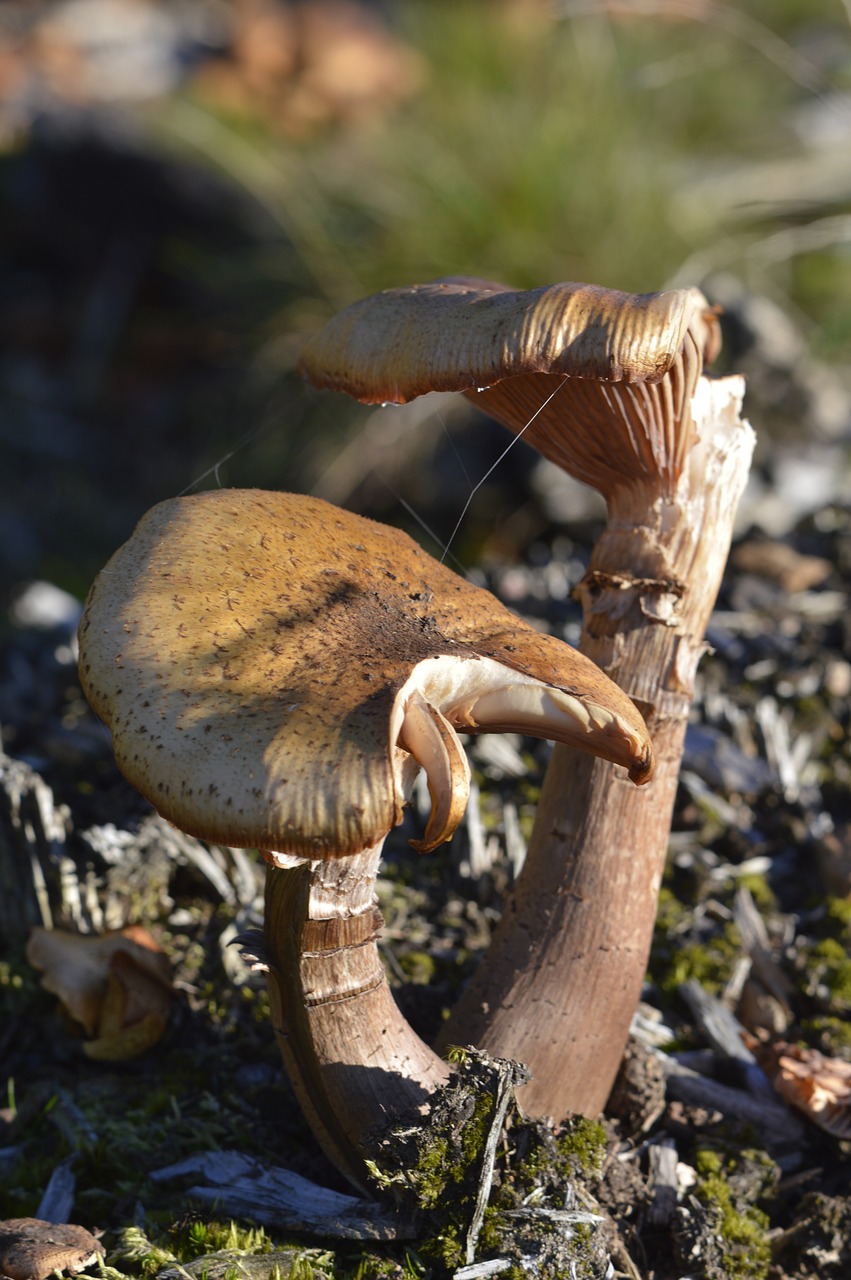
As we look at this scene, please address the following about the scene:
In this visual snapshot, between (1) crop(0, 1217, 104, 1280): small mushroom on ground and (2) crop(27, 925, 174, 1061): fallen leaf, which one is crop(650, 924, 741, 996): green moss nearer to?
(2) crop(27, 925, 174, 1061): fallen leaf

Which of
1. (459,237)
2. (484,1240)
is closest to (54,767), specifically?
(484,1240)

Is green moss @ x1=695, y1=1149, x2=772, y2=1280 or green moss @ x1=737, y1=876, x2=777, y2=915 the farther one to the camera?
green moss @ x1=737, y1=876, x2=777, y2=915

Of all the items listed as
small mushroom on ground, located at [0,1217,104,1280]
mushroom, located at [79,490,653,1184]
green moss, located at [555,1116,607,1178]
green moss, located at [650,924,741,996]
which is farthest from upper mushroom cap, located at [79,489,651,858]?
green moss, located at [650,924,741,996]

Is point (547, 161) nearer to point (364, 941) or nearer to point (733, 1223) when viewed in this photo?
point (364, 941)

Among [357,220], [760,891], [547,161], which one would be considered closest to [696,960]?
[760,891]

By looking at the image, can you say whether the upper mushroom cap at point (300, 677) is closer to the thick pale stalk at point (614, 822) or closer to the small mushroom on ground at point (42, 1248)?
the thick pale stalk at point (614, 822)

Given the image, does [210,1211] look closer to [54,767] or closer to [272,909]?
[272,909]
